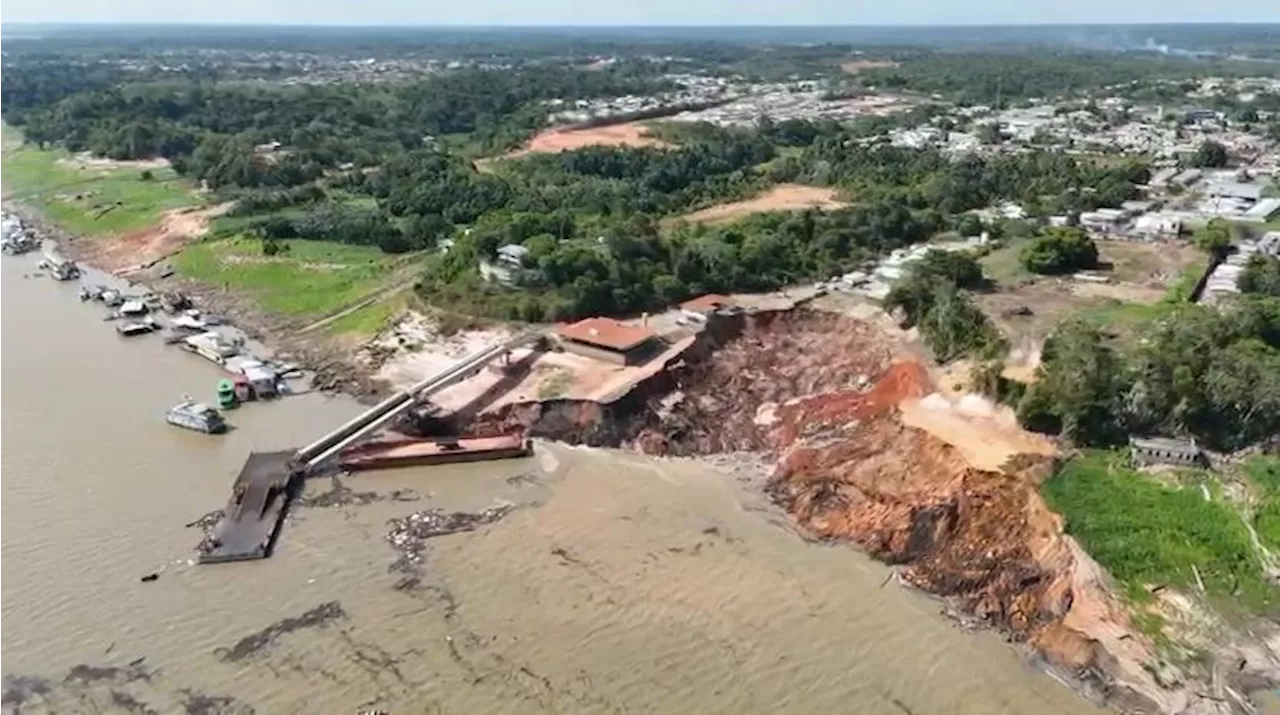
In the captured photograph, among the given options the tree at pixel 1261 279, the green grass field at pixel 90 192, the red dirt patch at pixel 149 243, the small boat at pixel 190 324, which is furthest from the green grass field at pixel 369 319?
the tree at pixel 1261 279

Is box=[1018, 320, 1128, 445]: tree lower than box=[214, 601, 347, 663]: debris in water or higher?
higher

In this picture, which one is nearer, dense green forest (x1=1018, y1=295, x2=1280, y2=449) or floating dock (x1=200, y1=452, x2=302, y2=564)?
floating dock (x1=200, y1=452, x2=302, y2=564)

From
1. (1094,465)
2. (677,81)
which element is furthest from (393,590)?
(677,81)

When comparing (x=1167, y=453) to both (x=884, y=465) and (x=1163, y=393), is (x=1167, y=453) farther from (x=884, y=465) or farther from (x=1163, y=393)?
(x=884, y=465)

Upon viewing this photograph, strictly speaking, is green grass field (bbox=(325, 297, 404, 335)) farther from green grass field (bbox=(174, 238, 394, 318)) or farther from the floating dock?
the floating dock

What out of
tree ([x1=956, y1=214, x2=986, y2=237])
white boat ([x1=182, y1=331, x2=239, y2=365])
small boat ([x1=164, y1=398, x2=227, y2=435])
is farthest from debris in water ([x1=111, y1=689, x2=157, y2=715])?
tree ([x1=956, y1=214, x2=986, y2=237])

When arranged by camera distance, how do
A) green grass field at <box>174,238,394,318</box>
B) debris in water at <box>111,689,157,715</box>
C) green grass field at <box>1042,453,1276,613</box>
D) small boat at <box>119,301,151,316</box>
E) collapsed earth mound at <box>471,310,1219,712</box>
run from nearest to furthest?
1. debris in water at <box>111,689,157,715</box>
2. collapsed earth mound at <box>471,310,1219,712</box>
3. green grass field at <box>1042,453,1276,613</box>
4. small boat at <box>119,301,151,316</box>
5. green grass field at <box>174,238,394,318</box>
